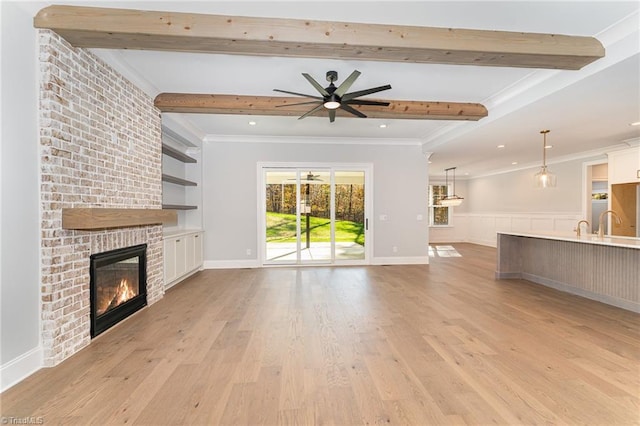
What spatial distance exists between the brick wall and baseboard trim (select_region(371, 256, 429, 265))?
189 inches

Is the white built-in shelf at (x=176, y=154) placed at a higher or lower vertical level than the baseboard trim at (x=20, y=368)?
higher

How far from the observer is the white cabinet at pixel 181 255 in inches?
178

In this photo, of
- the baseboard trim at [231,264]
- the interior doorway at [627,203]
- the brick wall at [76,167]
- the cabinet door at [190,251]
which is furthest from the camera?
the baseboard trim at [231,264]

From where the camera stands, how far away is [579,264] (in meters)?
4.26

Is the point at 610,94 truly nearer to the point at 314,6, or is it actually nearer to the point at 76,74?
the point at 314,6

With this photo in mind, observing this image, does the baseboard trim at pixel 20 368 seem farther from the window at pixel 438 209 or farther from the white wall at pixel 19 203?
the window at pixel 438 209

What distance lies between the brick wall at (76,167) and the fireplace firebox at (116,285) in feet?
0.34

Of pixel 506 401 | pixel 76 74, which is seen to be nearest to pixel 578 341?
pixel 506 401

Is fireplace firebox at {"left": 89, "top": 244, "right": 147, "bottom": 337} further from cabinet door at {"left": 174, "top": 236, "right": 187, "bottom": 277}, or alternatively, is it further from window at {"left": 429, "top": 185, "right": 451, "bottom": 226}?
window at {"left": 429, "top": 185, "right": 451, "bottom": 226}

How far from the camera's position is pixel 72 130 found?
262 cm

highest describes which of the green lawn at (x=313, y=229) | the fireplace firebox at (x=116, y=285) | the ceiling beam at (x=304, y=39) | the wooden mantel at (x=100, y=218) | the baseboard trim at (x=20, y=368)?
the ceiling beam at (x=304, y=39)

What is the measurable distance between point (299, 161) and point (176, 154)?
8.11 ft

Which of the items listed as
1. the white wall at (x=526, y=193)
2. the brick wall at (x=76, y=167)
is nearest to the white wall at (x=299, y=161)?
the brick wall at (x=76, y=167)

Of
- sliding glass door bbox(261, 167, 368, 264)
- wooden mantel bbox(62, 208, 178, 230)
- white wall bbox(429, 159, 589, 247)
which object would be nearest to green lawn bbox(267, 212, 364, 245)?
sliding glass door bbox(261, 167, 368, 264)
